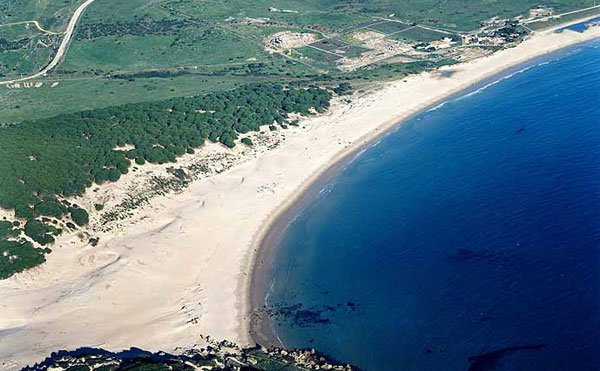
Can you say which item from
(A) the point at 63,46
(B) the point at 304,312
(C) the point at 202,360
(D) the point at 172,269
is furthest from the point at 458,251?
(A) the point at 63,46

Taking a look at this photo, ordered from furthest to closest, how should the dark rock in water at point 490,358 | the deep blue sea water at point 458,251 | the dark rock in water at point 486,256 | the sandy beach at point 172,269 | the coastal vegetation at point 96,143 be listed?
the coastal vegetation at point 96,143 < the dark rock in water at point 486,256 < the sandy beach at point 172,269 < the deep blue sea water at point 458,251 < the dark rock in water at point 490,358

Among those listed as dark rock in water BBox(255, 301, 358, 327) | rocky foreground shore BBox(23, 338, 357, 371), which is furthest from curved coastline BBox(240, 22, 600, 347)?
rocky foreground shore BBox(23, 338, 357, 371)

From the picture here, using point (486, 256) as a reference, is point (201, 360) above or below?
above

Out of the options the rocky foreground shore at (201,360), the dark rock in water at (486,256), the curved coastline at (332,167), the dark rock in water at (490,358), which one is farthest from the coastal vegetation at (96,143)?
the dark rock in water at (490,358)

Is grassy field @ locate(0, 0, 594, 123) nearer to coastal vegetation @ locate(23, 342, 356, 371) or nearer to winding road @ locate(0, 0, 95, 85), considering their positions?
winding road @ locate(0, 0, 95, 85)

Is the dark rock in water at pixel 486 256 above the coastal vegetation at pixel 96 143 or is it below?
below

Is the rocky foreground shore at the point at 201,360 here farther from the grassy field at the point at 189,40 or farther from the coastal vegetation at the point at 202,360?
the grassy field at the point at 189,40

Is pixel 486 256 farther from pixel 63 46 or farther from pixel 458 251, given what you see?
pixel 63 46
